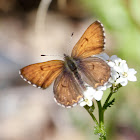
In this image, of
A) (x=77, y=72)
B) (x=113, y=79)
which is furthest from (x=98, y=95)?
(x=77, y=72)

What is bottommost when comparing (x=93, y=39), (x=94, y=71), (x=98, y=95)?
(x=98, y=95)

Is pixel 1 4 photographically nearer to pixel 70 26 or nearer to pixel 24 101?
pixel 70 26

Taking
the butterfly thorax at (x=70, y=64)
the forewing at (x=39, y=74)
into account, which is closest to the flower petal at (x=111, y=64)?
the butterfly thorax at (x=70, y=64)

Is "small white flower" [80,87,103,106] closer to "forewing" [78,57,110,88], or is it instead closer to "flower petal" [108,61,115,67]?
"forewing" [78,57,110,88]

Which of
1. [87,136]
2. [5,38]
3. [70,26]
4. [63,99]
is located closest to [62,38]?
[70,26]

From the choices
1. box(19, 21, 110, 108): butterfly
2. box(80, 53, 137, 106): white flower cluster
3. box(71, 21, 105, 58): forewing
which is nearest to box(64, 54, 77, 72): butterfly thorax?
box(19, 21, 110, 108): butterfly

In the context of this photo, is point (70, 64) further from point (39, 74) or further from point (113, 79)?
point (113, 79)
